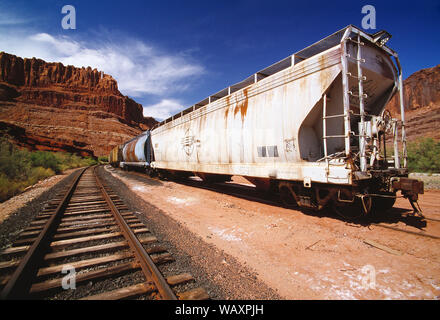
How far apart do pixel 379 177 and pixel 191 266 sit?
4701mm

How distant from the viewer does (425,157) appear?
12.6 metres

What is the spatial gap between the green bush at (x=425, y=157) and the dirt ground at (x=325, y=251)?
28.0ft

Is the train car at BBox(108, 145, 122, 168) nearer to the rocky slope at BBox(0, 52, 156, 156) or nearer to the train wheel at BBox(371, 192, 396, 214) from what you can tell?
the rocky slope at BBox(0, 52, 156, 156)

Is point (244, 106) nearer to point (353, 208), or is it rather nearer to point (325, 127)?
point (325, 127)

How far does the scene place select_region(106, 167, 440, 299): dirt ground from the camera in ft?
8.36

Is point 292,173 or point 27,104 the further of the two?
point 27,104

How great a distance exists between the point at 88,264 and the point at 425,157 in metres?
18.3

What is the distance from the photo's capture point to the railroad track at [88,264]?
90.8 inches

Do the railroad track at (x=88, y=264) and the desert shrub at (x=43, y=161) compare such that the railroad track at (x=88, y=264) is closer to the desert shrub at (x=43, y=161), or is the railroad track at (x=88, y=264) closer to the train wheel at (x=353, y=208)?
the train wheel at (x=353, y=208)

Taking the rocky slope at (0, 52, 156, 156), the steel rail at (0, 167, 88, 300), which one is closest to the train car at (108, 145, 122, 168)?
the rocky slope at (0, 52, 156, 156)
